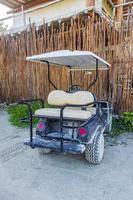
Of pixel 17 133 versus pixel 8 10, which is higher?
pixel 8 10

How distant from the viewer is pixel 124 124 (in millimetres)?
5469

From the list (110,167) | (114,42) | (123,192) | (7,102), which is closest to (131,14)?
(114,42)

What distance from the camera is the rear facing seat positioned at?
347 cm

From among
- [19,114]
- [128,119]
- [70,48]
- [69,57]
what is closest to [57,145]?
[69,57]

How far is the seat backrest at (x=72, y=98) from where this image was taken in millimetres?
3910

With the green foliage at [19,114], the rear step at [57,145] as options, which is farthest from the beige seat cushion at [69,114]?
the green foliage at [19,114]

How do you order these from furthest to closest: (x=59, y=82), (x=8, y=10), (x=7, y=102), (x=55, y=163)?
(x=8, y=10) → (x=7, y=102) → (x=59, y=82) → (x=55, y=163)

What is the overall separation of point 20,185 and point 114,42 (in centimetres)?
406

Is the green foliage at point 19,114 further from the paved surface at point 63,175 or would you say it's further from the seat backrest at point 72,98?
the seat backrest at point 72,98

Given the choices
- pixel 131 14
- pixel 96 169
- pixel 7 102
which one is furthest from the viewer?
pixel 7 102

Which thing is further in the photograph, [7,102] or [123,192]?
[7,102]

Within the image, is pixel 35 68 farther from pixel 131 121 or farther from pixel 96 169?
pixel 96 169

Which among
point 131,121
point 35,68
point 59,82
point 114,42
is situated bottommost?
point 131,121

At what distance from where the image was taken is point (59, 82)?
21.5 feet
